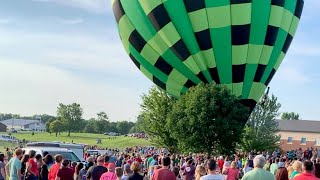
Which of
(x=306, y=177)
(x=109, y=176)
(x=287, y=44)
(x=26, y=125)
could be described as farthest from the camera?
(x=26, y=125)

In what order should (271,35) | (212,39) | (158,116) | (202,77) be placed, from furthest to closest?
(158,116)
(202,77)
(271,35)
(212,39)

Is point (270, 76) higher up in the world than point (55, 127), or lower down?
lower down

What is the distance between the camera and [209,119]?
78.3 feet

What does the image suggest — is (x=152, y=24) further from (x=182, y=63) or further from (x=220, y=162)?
(x=220, y=162)

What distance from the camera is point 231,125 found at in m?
23.8

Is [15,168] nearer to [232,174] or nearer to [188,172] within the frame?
[232,174]

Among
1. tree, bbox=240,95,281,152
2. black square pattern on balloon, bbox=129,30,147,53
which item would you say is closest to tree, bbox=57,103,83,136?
tree, bbox=240,95,281,152

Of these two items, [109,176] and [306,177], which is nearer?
[306,177]

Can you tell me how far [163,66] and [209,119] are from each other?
3.01m

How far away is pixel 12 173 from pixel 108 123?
124810 millimetres

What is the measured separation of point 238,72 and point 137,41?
452 centimetres

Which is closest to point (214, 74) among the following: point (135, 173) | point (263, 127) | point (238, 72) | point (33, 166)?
point (238, 72)

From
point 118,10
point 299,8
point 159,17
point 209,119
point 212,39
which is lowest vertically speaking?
point 209,119

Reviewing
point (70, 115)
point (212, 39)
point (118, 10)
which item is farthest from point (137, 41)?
point (70, 115)
